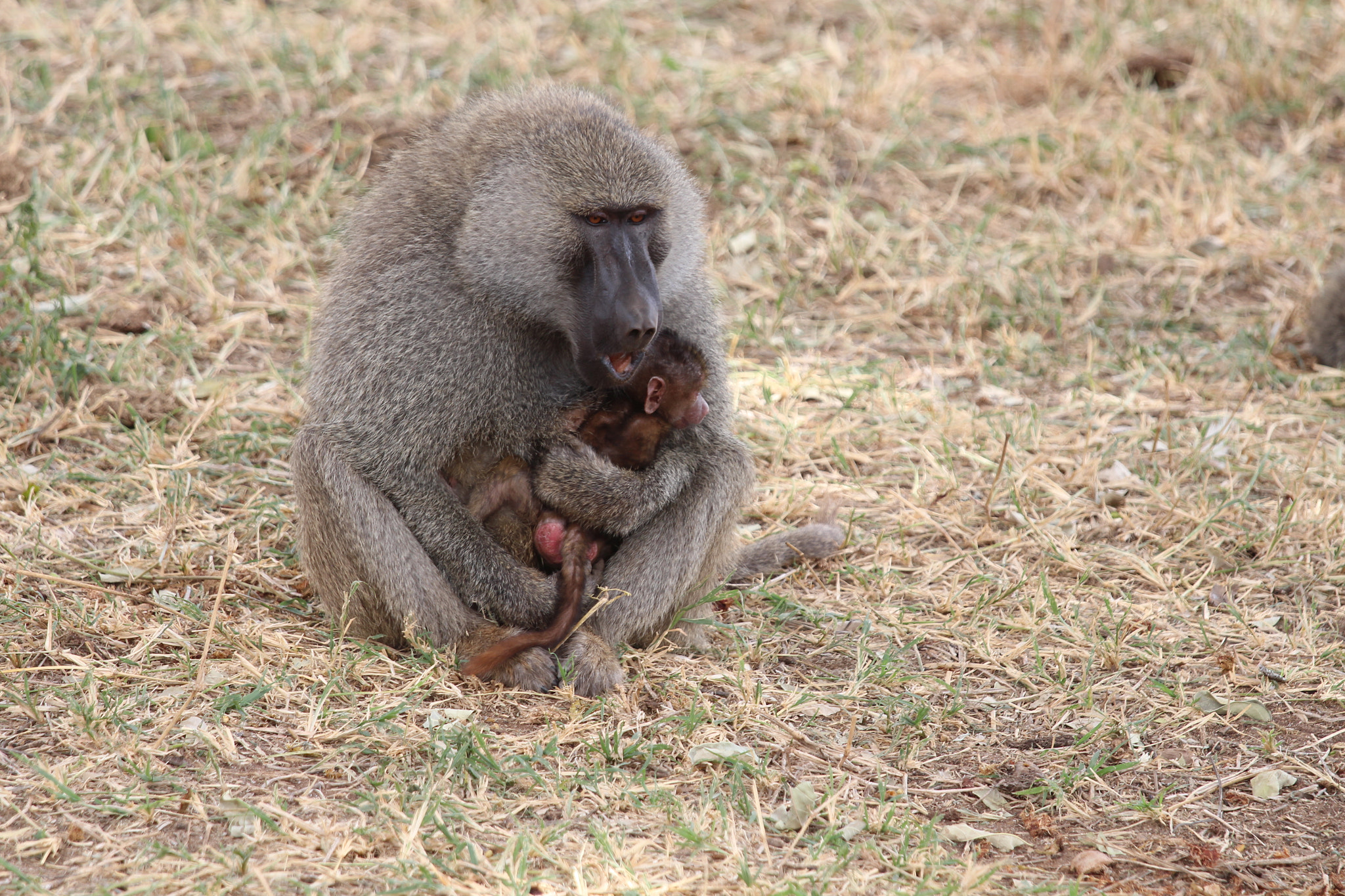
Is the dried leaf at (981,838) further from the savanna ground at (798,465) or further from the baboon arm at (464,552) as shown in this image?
the baboon arm at (464,552)

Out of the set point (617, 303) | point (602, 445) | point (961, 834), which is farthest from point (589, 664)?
point (961, 834)

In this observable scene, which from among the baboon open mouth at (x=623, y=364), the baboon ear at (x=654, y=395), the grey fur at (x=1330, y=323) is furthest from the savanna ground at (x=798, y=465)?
the baboon open mouth at (x=623, y=364)

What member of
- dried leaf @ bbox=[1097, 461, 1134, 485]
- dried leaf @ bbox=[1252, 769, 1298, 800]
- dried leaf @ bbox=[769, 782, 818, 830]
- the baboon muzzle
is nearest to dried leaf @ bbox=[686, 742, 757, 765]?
dried leaf @ bbox=[769, 782, 818, 830]

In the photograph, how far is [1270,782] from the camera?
2.93 metres

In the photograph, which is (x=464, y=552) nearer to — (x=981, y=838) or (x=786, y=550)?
(x=786, y=550)

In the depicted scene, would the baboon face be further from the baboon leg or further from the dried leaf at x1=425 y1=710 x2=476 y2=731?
the dried leaf at x1=425 y1=710 x2=476 y2=731

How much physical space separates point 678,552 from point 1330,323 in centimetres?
289

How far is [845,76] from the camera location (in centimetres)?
661

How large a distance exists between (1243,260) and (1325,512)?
1905mm

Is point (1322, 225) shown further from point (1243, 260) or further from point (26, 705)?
point (26, 705)

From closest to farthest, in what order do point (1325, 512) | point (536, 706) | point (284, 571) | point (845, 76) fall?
point (536, 706)
point (284, 571)
point (1325, 512)
point (845, 76)

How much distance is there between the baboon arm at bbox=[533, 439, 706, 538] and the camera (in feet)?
10.7

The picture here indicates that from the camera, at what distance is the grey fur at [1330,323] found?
492 centimetres

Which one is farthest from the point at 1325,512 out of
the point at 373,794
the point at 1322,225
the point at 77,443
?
the point at 77,443
